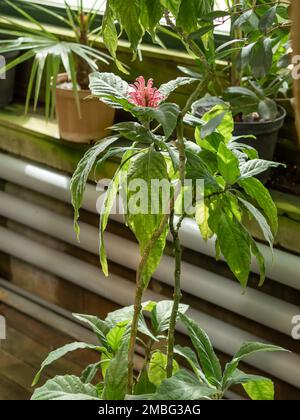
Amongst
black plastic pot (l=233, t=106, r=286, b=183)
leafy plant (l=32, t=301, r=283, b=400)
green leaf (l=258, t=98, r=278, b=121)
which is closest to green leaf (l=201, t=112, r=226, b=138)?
leafy plant (l=32, t=301, r=283, b=400)

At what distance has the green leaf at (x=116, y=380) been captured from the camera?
1.09 metres

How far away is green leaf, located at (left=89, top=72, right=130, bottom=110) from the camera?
1019mm

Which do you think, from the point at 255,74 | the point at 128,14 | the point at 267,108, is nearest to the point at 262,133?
the point at 267,108

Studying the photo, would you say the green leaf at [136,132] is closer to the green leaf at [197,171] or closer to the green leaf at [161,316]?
the green leaf at [197,171]

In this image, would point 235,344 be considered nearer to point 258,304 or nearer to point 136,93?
point 258,304

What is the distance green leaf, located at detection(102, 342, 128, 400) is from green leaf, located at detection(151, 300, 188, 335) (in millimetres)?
152

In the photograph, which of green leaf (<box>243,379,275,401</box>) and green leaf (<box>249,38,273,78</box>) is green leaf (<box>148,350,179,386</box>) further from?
green leaf (<box>249,38,273,78</box>)

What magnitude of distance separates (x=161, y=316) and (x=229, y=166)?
1.01 ft

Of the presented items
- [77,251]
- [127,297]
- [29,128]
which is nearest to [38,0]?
[29,128]

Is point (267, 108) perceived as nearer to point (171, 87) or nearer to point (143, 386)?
point (171, 87)

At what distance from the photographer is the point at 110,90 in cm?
106

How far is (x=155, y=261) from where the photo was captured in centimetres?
114

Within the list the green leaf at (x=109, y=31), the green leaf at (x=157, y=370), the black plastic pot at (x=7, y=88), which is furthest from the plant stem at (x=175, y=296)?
the black plastic pot at (x=7, y=88)

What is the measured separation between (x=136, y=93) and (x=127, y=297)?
48.5 inches
